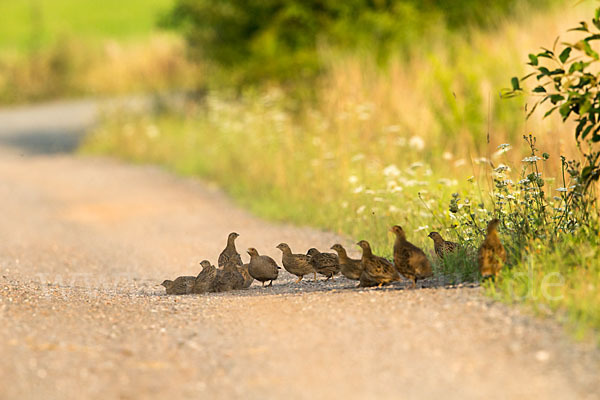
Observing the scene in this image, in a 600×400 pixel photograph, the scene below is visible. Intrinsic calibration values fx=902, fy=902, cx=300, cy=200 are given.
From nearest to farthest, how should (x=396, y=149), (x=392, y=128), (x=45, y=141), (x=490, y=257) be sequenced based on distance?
(x=490, y=257) < (x=392, y=128) < (x=396, y=149) < (x=45, y=141)

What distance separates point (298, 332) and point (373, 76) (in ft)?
35.4

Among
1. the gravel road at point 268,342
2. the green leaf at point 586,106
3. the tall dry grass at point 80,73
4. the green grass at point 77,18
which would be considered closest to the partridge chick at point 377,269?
the gravel road at point 268,342

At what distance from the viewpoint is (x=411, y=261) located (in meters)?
6.80

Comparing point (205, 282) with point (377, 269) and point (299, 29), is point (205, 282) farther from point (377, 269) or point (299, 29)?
point (299, 29)

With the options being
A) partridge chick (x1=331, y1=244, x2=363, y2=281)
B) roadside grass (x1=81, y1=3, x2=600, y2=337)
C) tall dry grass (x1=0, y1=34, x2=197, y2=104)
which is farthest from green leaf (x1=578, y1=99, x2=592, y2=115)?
tall dry grass (x1=0, y1=34, x2=197, y2=104)

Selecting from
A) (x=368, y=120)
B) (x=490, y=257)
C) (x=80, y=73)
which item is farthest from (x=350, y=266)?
(x=80, y=73)

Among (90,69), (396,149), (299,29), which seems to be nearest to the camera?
(396,149)

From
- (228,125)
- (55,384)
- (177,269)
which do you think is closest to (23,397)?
(55,384)

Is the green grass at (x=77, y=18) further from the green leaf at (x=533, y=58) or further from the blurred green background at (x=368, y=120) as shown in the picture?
the green leaf at (x=533, y=58)

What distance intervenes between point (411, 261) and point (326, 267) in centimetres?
122

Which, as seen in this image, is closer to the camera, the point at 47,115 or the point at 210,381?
the point at 210,381

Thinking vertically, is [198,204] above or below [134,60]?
below

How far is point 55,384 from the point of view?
503cm

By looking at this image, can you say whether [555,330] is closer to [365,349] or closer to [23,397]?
[365,349]
